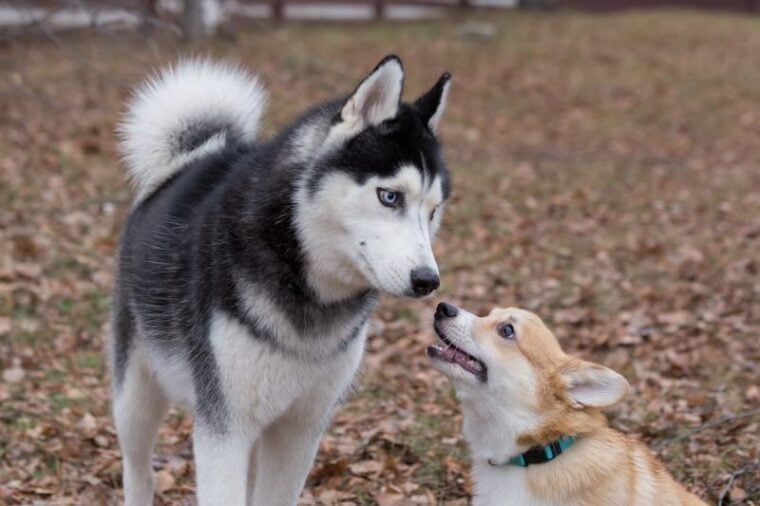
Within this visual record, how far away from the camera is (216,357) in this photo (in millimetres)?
3803

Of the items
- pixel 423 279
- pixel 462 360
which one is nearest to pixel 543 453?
pixel 462 360

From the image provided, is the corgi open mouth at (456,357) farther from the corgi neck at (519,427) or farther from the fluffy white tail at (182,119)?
the fluffy white tail at (182,119)

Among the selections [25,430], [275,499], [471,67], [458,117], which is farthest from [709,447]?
[471,67]

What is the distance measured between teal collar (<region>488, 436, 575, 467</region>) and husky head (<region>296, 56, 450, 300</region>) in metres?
0.89

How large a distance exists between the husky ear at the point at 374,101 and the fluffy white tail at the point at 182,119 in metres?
1.14

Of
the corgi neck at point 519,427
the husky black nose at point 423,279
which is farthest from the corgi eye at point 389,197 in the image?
the corgi neck at point 519,427

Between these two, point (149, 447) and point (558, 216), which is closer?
point (149, 447)

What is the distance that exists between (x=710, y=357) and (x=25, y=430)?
4200mm

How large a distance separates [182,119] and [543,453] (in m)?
2.23

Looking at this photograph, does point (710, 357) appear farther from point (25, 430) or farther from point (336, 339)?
point (25, 430)

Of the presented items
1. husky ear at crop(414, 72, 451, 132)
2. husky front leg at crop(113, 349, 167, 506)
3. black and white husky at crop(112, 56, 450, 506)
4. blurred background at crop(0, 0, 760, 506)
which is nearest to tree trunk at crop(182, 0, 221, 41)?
blurred background at crop(0, 0, 760, 506)

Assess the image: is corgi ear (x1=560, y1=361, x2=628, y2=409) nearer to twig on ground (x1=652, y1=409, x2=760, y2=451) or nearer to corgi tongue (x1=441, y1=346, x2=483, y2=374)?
corgi tongue (x1=441, y1=346, x2=483, y2=374)

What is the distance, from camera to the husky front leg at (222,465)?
12.5ft

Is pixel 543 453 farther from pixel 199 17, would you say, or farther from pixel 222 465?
pixel 199 17
